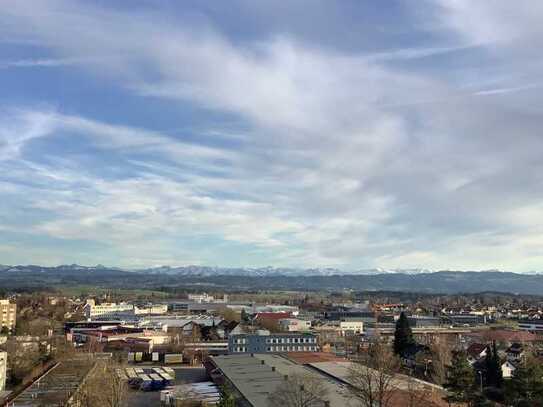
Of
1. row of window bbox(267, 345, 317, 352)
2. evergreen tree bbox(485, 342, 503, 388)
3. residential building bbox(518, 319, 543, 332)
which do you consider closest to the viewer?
evergreen tree bbox(485, 342, 503, 388)

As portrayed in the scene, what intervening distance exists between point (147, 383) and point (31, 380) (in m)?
3.54

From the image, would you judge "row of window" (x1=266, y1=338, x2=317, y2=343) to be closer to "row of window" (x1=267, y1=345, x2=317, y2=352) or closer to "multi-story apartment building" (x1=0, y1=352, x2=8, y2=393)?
"row of window" (x1=267, y1=345, x2=317, y2=352)

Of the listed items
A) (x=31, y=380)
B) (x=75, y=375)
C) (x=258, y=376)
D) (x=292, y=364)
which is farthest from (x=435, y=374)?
(x=31, y=380)

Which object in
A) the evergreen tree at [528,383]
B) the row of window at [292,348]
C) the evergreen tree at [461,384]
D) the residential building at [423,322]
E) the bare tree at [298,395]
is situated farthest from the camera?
the residential building at [423,322]

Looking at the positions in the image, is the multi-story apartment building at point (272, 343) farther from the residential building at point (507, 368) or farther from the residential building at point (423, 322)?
the residential building at point (423, 322)

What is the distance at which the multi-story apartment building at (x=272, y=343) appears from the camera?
24083 millimetres

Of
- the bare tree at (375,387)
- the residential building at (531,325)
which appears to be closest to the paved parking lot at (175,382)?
the bare tree at (375,387)

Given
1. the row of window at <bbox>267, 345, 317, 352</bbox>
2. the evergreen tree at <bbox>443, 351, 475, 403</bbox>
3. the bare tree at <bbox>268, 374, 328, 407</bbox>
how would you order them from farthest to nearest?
the row of window at <bbox>267, 345, 317, 352</bbox> < the evergreen tree at <bbox>443, 351, 475, 403</bbox> < the bare tree at <bbox>268, 374, 328, 407</bbox>

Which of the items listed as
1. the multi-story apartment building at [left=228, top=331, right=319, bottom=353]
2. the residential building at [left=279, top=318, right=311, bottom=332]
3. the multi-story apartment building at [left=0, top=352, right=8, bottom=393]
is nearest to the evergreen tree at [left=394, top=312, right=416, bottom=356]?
the multi-story apartment building at [left=228, top=331, right=319, bottom=353]

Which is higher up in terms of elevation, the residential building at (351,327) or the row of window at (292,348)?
the row of window at (292,348)

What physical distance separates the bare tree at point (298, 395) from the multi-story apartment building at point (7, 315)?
25504mm

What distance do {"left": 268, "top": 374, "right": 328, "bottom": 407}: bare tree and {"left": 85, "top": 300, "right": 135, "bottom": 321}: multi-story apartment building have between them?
3686 centimetres

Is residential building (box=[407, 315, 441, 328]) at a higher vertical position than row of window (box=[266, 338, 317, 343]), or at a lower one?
lower

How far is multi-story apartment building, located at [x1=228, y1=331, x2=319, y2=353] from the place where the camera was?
24.1m
